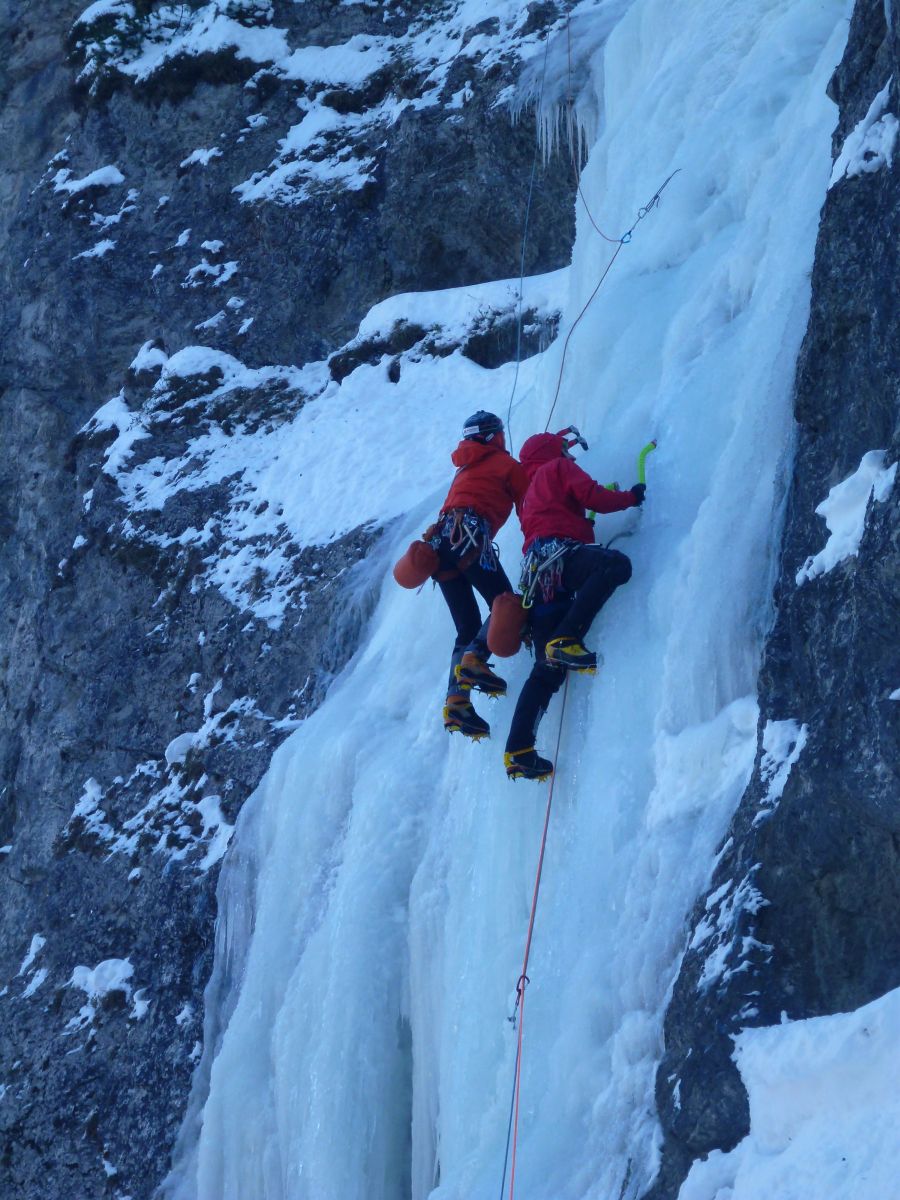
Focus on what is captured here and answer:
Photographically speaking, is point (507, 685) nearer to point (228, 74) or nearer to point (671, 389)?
point (671, 389)

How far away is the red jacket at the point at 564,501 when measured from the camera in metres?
5.14

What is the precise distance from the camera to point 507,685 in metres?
5.49

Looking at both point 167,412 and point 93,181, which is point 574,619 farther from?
point 93,181

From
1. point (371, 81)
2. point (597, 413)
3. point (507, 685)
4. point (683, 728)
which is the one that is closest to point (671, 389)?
point (597, 413)

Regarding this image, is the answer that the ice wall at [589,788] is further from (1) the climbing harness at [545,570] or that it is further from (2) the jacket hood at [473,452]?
(2) the jacket hood at [473,452]

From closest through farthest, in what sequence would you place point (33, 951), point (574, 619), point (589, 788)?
point (589, 788)
point (574, 619)
point (33, 951)

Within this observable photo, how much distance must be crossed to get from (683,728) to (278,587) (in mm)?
4990

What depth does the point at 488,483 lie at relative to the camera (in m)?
5.85

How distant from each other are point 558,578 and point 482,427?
1.06 m

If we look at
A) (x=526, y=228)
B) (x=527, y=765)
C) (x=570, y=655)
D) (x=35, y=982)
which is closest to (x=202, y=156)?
(x=526, y=228)

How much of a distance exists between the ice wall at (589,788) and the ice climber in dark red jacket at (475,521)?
394mm

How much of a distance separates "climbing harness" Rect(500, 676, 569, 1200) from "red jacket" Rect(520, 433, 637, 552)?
0.58m

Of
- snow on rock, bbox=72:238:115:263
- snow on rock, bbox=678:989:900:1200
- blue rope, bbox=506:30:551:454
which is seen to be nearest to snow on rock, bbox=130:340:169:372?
snow on rock, bbox=72:238:115:263

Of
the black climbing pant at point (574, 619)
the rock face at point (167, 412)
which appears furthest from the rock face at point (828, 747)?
the rock face at point (167, 412)
